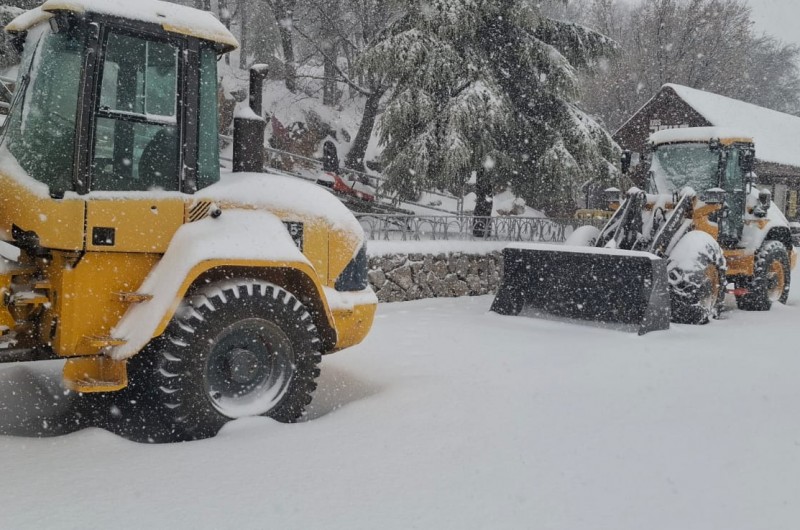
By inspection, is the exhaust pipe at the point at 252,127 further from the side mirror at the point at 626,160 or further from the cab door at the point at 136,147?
the side mirror at the point at 626,160

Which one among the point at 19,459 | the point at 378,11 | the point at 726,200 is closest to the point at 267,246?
the point at 19,459

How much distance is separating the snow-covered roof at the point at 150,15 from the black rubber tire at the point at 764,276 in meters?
9.27

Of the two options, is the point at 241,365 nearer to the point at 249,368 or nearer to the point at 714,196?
the point at 249,368

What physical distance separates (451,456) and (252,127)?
2.47 m

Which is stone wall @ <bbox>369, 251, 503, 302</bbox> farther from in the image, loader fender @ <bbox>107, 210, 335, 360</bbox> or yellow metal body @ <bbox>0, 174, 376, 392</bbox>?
yellow metal body @ <bbox>0, 174, 376, 392</bbox>

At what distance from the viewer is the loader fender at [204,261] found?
3969 millimetres

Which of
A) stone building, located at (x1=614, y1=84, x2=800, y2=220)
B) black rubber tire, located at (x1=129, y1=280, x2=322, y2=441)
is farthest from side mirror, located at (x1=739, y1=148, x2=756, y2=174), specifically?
stone building, located at (x1=614, y1=84, x2=800, y2=220)

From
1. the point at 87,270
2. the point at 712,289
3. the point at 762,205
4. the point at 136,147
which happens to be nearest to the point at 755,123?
the point at 762,205

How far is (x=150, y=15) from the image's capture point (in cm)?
422

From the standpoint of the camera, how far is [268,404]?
4461mm

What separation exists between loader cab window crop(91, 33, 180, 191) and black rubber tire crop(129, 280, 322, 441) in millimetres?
792

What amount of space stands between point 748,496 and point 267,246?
117 inches

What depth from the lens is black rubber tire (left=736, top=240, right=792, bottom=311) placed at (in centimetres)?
1095

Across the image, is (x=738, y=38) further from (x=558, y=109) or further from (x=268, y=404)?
(x=268, y=404)
